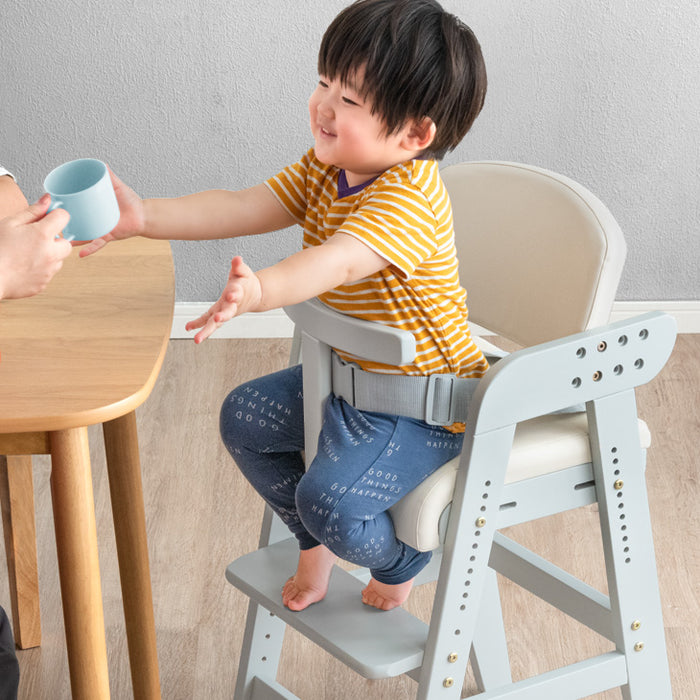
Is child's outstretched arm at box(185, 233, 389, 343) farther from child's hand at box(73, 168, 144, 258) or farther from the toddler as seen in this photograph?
child's hand at box(73, 168, 144, 258)

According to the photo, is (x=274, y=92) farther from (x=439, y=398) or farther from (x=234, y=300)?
(x=234, y=300)

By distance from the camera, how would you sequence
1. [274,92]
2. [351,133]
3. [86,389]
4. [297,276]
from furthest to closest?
[274,92] < [351,133] < [297,276] < [86,389]

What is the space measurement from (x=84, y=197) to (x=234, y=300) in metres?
0.16

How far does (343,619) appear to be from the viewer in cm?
122

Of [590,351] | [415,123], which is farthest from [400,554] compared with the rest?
[415,123]

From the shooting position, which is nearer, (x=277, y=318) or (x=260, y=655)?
(x=260, y=655)

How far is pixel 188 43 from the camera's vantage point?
2473 millimetres

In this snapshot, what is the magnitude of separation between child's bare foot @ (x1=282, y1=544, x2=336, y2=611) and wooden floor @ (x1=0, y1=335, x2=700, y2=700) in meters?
0.35

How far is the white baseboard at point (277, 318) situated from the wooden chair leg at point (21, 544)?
1182mm

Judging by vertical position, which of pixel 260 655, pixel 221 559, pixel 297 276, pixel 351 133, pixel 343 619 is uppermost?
pixel 351 133

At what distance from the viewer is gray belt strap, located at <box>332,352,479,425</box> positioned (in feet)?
3.63

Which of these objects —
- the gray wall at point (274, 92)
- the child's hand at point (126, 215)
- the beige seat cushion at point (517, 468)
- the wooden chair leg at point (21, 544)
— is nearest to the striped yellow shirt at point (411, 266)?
the beige seat cushion at point (517, 468)

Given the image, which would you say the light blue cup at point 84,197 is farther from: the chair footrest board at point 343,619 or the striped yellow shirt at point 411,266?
the chair footrest board at point 343,619

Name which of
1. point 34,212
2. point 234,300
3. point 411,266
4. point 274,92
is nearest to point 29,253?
point 34,212
